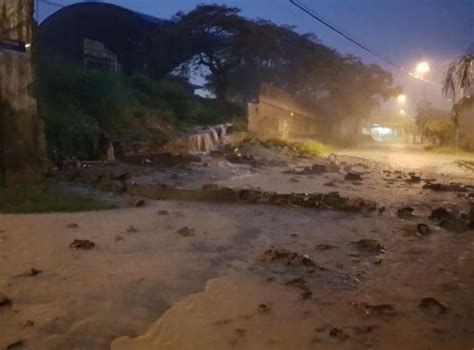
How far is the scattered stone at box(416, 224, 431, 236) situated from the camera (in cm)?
820

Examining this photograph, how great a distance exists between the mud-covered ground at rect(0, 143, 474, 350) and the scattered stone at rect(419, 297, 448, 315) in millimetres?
17

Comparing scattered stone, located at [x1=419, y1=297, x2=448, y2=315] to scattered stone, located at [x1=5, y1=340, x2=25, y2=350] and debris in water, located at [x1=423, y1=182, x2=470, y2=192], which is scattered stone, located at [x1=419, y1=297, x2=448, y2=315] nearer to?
scattered stone, located at [x1=5, y1=340, x2=25, y2=350]

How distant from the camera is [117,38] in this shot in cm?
3203

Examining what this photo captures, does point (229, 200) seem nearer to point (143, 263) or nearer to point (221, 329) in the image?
point (143, 263)

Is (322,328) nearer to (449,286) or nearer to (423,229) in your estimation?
(449,286)

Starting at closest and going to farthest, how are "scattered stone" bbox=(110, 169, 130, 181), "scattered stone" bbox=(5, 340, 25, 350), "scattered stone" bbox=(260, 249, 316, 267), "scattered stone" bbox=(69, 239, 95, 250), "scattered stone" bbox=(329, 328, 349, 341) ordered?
"scattered stone" bbox=(5, 340, 25, 350) < "scattered stone" bbox=(329, 328, 349, 341) < "scattered stone" bbox=(260, 249, 316, 267) < "scattered stone" bbox=(69, 239, 95, 250) < "scattered stone" bbox=(110, 169, 130, 181)

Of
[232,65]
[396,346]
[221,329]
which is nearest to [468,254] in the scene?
[396,346]

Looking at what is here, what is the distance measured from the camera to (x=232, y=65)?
3073cm

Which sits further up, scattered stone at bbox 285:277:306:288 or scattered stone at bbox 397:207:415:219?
scattered stone at bbox 397:207:415:219

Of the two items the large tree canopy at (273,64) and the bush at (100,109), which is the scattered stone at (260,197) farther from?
the large tree canopy at (273,64)

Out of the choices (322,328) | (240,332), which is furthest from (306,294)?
(240,332)

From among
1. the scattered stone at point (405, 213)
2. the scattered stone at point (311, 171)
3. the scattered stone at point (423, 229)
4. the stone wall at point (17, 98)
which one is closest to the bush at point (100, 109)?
the stone wall at point (17, 98)

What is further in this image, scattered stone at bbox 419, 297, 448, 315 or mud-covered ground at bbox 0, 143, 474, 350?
scattered stone at bbox 419, 297, 448, 315

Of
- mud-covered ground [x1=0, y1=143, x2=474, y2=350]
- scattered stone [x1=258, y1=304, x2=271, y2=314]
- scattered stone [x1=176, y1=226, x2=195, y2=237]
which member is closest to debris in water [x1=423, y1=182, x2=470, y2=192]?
mud-covered ground [x1=0, y1=143, x2=474, y2=350]
